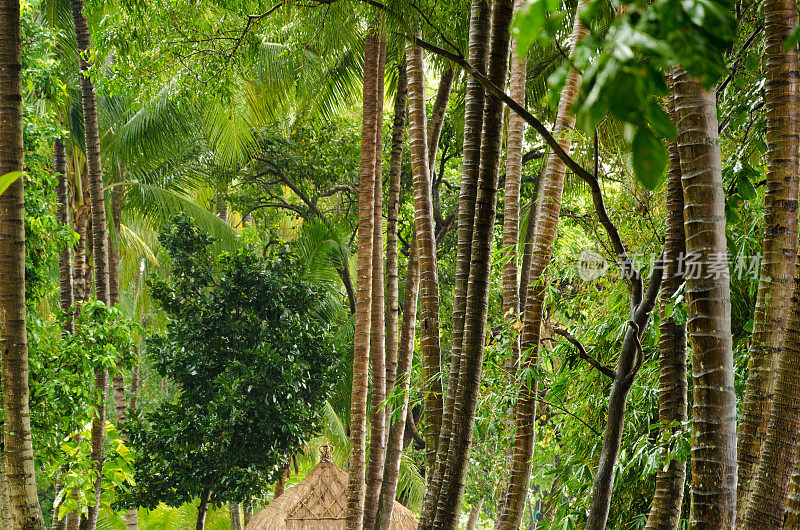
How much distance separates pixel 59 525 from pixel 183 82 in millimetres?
4921

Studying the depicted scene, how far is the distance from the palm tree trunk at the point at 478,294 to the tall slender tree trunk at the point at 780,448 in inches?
41.1

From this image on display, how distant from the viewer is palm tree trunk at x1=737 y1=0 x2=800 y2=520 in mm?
2148

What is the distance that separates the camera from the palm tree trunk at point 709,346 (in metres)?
1.88

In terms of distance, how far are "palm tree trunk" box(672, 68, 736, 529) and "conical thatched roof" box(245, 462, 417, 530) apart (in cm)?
661

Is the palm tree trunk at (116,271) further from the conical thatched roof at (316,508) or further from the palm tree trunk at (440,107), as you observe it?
the palm tree trunk at (440,107)

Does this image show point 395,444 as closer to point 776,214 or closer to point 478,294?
point 478,294

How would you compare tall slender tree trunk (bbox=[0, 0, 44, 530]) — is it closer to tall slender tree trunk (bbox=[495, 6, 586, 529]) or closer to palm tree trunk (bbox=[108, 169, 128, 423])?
tall slender tree trunk (bbox=[495, 6, 586, 529])

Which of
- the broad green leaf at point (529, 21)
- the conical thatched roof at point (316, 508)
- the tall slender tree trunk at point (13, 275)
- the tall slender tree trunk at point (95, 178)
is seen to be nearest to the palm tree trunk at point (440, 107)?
the tall slender tree trunk at point (95, 178)

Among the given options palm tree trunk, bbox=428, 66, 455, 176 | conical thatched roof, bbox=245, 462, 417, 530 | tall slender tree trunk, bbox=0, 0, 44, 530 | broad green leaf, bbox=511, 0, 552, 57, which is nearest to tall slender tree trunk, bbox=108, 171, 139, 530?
conical thatched roof, bbox=245, 462, 417, 530

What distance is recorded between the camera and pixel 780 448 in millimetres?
2127

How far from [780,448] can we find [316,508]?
22.7ft

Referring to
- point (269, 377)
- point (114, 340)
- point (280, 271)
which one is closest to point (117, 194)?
point (280, 271)

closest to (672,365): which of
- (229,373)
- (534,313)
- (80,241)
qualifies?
(534,313)

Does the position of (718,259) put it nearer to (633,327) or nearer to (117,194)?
(633,327)
